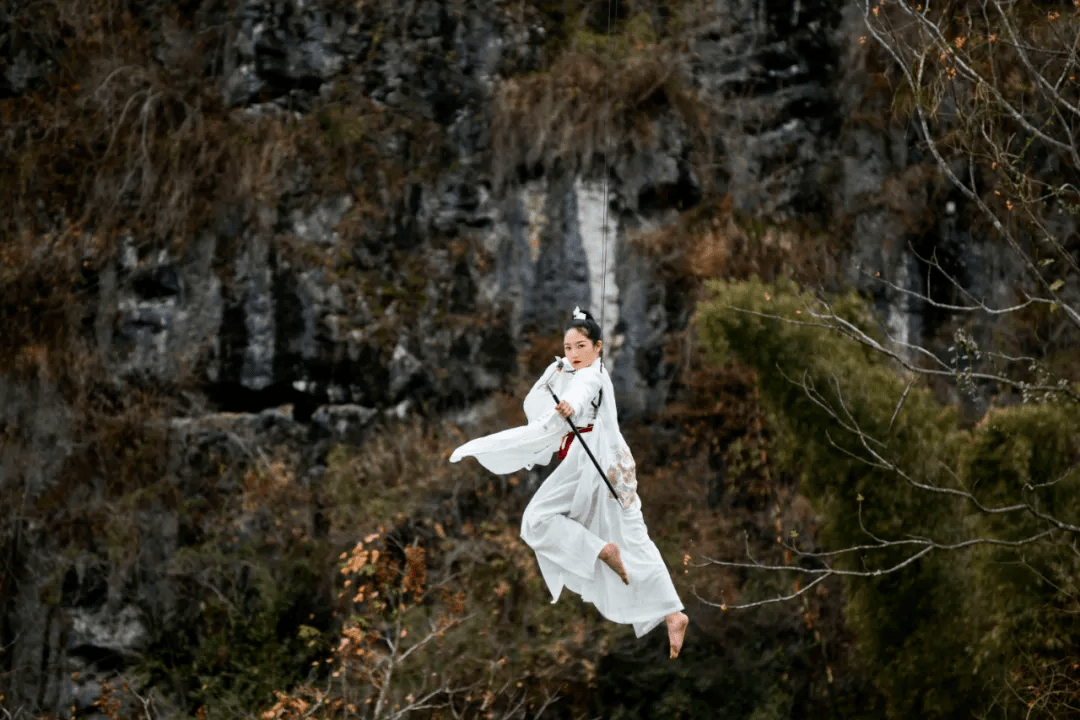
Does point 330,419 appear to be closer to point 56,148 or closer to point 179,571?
point 179,571

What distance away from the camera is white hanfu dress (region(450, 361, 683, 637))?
587cm

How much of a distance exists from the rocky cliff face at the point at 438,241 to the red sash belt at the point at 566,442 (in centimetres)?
823

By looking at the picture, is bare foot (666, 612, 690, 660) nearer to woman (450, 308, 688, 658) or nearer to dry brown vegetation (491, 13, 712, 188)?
woman (450, 308, 688, 658)

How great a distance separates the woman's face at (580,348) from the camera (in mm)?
5820

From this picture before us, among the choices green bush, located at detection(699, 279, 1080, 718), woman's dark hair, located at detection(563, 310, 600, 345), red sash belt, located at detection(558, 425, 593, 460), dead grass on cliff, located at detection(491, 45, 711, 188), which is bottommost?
green bush, located at detection(699, 279, 1080, 718)

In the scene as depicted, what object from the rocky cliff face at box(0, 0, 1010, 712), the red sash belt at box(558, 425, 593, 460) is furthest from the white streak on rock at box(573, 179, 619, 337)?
the red sash belt at box(558, 425, 593, 460)

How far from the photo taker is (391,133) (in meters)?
15.3

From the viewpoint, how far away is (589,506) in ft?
19.7

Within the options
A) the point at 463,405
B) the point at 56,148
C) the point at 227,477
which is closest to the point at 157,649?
the point at 227,477

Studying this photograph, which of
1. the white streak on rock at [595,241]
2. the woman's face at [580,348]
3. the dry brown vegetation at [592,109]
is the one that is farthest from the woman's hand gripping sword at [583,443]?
the dry brown vegetation at [592,109]

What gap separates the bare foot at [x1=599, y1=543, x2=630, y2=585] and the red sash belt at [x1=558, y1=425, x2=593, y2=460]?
17.1 inches

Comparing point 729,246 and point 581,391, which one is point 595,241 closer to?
point 729,246

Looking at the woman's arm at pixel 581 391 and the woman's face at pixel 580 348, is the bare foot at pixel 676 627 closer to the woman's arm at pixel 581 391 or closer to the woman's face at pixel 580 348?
the woman's arm at pixel 581 391

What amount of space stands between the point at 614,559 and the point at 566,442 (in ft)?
1.74
